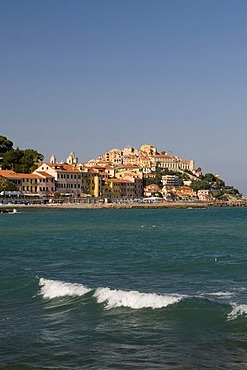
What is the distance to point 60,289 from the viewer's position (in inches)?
778

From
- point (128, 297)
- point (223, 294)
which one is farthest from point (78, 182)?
point (128, 297)

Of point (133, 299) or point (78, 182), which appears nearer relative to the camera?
point (133, 299)

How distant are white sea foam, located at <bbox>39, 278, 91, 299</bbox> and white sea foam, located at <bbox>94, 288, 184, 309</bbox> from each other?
0.81 metres

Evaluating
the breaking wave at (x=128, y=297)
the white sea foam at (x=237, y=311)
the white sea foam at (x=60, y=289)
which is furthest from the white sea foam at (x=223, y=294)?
the white sea foam at (x=60, y=289)

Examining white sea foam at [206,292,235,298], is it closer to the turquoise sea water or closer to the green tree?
the turquoise sea water

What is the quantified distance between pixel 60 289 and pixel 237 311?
6.31m

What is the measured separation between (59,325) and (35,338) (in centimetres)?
138

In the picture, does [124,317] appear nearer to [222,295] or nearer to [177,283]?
[222,295]

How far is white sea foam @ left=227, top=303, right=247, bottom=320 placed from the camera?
1562cm

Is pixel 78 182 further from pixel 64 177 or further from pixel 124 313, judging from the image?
pixel 124 313

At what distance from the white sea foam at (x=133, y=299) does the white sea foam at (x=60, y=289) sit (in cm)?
81

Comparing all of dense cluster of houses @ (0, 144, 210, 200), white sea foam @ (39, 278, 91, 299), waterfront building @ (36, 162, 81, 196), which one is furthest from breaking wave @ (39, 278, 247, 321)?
waterfront building @ (36, 162, 81, 196)

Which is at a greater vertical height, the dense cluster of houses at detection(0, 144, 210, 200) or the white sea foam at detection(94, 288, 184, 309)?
the dense cluster of houses at detection(0, 144, 210, 200)

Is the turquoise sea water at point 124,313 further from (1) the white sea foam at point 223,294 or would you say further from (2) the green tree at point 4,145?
(2) the green tree at point 4,145
